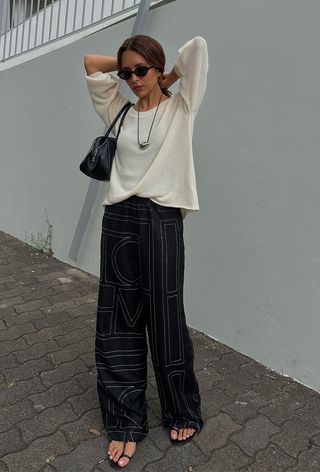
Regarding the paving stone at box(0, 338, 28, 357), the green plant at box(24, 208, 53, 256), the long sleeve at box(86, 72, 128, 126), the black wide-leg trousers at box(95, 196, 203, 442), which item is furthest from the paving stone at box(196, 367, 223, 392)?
the green plant at box(24, 208, 53, 256)

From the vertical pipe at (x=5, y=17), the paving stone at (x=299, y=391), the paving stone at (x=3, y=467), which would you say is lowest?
the paving stone at (x=3, y=467)

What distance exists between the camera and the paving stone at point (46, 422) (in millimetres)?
2178

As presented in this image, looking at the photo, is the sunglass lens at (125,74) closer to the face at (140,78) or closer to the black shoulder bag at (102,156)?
the face at (140,78)

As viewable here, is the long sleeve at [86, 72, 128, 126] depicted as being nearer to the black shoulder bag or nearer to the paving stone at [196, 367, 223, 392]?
the black shoulder bag

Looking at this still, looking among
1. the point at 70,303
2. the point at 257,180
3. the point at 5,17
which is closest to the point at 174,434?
the point at 257,180

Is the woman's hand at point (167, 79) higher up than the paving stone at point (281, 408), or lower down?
higher up

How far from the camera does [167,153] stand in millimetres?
1867

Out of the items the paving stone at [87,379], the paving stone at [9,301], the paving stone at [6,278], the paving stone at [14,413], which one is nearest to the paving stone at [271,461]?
the paving stone at [87,379]

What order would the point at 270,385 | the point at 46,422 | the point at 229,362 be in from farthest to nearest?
the point at 229,362 < the point at 270,385 < the point at 46,422

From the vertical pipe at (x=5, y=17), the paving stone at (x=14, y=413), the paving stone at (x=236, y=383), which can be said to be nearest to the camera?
the paving stone at (x=14, y=413)

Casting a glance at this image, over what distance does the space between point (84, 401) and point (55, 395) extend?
0.58 feet

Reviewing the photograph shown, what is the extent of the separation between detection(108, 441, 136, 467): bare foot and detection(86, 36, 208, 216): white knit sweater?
1135 millimetres

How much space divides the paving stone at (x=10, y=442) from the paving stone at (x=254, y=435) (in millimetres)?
1031

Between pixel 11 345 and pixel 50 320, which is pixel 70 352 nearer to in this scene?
pixel 11 345
